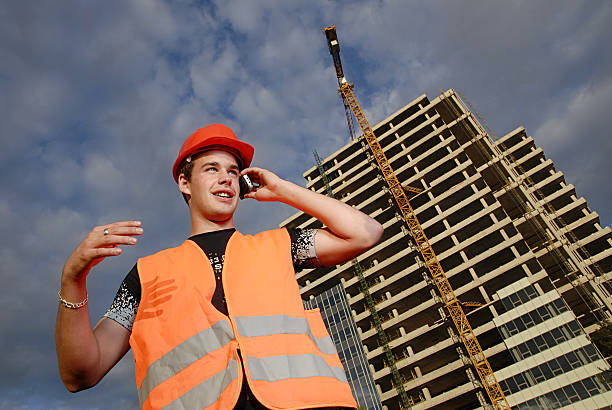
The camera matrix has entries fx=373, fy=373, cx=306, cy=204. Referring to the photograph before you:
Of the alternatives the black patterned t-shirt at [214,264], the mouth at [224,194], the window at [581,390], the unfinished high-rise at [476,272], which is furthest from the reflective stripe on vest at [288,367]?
the window at [581,390]

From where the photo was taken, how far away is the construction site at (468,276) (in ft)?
116

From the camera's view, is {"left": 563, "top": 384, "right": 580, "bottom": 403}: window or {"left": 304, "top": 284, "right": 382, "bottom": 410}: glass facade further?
{"left": 304, "top": 284, "right": 382, "bottom": 410}: glass facade

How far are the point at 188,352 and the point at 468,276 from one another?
148 feet

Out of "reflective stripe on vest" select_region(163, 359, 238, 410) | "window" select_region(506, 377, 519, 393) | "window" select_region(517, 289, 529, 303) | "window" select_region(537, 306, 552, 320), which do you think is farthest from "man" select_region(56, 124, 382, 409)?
"window" select_region(537, 306, 552, 320)

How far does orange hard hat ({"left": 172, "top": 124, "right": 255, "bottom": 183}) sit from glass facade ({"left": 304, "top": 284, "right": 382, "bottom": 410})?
4561 cm

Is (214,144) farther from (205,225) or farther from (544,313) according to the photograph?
(544,313)

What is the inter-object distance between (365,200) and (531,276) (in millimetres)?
22259

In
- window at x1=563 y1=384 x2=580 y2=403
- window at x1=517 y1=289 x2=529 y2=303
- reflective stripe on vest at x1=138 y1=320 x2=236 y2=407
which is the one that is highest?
window at x1=517 y1=289 x2=529 y2=303

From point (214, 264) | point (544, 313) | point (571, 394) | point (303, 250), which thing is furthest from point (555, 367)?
point (214, 264)

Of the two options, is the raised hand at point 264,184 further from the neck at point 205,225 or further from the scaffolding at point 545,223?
the scaffolding at point 545,223

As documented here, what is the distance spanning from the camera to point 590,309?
136 ft

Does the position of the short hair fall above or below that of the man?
above

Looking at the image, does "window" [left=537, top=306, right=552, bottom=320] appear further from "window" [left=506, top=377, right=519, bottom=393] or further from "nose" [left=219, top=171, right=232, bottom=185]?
"nose" [left=219, top=171, right=232, bottom=185]

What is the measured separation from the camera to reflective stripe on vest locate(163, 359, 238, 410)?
1503 millimetres
